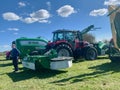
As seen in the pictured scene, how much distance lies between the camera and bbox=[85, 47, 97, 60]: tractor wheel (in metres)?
19.7

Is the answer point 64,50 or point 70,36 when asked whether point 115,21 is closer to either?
point 64,50

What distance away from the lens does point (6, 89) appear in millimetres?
9297

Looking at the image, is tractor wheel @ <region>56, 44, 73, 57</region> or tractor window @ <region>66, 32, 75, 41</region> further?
tractor window @ <region>66, 32, 75, 41</region>

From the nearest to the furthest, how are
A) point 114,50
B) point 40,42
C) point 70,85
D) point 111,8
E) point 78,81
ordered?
point 70,85
point 78,81
point 111,8
point 114,50
point 40,42

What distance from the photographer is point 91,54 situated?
782 inches

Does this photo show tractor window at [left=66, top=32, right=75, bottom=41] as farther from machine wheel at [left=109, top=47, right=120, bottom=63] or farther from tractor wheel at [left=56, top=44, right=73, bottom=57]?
machine wheel at [left=109, top=47, right=120, bottom=63]

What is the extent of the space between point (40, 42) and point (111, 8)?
9.89 metres

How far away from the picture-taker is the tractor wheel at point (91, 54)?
64.5ft

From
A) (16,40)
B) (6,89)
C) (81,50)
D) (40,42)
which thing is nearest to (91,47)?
(81,50)

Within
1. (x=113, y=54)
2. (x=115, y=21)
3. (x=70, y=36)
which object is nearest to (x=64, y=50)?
(x=70, y=36)

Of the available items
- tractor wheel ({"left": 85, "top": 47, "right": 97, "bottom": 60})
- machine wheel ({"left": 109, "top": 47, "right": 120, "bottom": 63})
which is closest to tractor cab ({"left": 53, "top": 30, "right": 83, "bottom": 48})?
tractor wheel ({"left": 85, "top": 47, "right": 97, "bottom": 60})

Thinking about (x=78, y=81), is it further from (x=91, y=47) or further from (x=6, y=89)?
(x=91, y=47)

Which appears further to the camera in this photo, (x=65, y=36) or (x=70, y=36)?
(x=70, y=36)

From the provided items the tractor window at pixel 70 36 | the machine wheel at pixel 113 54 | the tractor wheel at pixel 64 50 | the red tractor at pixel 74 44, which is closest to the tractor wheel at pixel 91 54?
the red tractor at pixel 74 44
